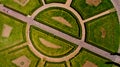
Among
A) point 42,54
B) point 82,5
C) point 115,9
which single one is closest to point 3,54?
point 42,54

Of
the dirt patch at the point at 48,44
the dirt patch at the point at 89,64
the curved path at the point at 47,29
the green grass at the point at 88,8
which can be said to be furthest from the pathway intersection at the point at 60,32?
the dirt patch at the point at 89,64

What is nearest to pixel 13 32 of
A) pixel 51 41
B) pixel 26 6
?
pixel 26 6

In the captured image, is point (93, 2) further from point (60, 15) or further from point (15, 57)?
point (15, 57)

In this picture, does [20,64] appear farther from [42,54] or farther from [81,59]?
[81,59]

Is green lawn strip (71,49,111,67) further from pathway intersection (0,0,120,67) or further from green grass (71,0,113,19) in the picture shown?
green grass (71,0,113,19)

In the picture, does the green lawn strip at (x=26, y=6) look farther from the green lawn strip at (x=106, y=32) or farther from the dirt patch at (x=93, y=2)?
the green lawn strip at (x=106, y=32)

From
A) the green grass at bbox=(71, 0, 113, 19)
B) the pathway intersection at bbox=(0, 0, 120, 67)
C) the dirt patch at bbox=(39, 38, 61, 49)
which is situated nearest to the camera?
the green grass at bbox=(71, 0, 113, 19)

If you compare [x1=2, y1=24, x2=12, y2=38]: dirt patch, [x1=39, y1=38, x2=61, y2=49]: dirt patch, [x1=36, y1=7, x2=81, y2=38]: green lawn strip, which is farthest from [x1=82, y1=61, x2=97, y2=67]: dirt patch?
[x1=2, y1=24, x2=12, y2=38]: dirt patch
